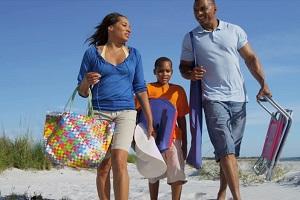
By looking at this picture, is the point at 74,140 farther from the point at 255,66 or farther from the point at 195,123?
the point at 255,66

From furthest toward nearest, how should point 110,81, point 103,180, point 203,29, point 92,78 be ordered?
point 203,29, point 103,180, point 110,81, point 92,78

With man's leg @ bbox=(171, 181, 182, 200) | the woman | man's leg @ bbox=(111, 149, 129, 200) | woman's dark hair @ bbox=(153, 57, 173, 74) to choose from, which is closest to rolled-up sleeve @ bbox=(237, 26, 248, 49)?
woman's dark hair @ bbox=(153, 57, 173, 74)

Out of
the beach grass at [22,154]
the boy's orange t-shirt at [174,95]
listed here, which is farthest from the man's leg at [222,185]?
the beach grass at [22,154]

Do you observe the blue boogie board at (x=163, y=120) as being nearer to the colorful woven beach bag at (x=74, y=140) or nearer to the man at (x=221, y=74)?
the man at (x=221, y=74)

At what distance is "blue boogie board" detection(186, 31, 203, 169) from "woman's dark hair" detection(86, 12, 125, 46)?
35.9 inches

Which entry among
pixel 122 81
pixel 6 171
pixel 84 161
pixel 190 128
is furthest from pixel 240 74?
pixel 6 171

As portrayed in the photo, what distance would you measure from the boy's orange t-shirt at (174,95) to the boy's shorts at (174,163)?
0.13 m

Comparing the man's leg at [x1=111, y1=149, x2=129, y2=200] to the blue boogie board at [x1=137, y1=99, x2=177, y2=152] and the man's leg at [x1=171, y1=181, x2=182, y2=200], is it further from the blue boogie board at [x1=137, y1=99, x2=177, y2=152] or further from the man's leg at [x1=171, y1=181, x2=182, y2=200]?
the man's leg at [x1=171, y1=181, x2=182, y2=200]

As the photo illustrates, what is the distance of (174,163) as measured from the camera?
4.98 meters

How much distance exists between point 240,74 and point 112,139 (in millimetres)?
1463

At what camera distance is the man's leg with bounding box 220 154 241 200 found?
184 inches

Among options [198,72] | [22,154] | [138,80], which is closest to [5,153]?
[22,154]

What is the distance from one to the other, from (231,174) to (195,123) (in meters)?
0.63

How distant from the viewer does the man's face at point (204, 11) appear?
498cm
